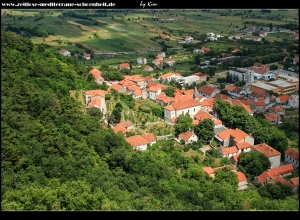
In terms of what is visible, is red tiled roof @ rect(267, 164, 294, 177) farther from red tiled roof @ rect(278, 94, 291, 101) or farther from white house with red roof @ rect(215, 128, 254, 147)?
red tiled roof @ rect(278, 94, 291, 101)

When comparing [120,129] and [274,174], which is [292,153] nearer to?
[274,174]

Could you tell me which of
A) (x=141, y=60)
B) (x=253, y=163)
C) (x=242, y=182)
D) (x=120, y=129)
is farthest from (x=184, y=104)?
(x=141, y=60)

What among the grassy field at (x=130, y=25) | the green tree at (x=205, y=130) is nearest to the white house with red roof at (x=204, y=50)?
the grassy field at (x=130, y=25)

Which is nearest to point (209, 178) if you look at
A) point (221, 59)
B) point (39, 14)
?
point (221, 59)

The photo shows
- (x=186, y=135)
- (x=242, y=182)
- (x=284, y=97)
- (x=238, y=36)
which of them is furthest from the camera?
(x=238, y=36)

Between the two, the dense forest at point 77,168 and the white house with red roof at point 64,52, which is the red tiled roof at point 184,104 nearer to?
the dense forest at point 77,168

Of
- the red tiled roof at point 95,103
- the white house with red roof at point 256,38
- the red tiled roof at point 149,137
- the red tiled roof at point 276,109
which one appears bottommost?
the red tiled roof at point 276,109

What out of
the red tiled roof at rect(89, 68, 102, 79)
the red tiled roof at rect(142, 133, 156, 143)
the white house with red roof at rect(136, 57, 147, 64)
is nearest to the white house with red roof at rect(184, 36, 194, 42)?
the white house with red roof at rect(136, 57, 147, 64)
